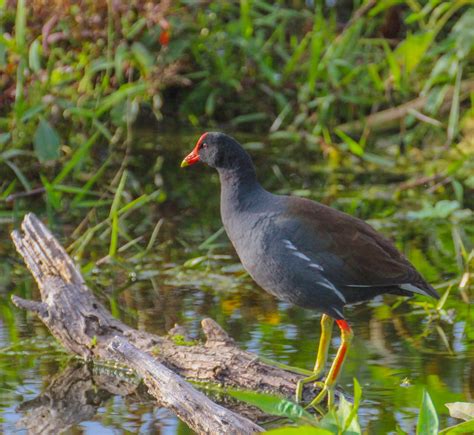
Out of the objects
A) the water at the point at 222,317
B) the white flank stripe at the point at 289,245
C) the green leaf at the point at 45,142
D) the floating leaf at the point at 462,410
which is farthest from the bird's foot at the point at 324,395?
the green leaf at the point at 45,142

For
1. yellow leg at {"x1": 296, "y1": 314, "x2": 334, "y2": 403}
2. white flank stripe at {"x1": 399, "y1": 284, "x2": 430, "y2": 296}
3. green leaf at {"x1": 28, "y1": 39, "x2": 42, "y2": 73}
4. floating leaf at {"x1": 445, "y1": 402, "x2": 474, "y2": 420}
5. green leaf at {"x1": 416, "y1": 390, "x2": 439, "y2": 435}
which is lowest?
yellow leg at {"x1": 296, "y1": 314, "x2": 334, "y2": 403}

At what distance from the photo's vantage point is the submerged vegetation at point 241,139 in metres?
4.95

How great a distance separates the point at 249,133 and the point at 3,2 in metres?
2.73

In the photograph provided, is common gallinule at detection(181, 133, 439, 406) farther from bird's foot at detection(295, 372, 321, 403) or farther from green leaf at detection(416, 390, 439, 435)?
green leaf at detection(416, 390, 439, 435)

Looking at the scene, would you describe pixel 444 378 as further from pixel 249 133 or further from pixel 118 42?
pixel 249 133

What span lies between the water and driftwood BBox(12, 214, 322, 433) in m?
0.13

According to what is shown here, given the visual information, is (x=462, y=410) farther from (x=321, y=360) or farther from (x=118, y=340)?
(x=118, y=340)

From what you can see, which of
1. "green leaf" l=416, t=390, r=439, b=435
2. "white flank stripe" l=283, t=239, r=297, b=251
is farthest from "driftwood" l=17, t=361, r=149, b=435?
"green leaf" l=416, t=390, r=439, b=435

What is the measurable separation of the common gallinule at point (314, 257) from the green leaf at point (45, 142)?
6.51 ft

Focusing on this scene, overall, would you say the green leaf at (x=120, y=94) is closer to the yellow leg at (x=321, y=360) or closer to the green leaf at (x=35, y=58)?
the green leaf at (x=35, y=58)

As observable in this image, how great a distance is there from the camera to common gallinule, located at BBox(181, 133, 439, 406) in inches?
154

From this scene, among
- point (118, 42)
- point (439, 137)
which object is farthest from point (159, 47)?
point (439, 137)

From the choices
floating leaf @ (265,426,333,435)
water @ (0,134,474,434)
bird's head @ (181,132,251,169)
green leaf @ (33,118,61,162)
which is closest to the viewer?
floating leaf @ (265,426,333,435)

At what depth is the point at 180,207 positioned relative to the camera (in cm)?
690
